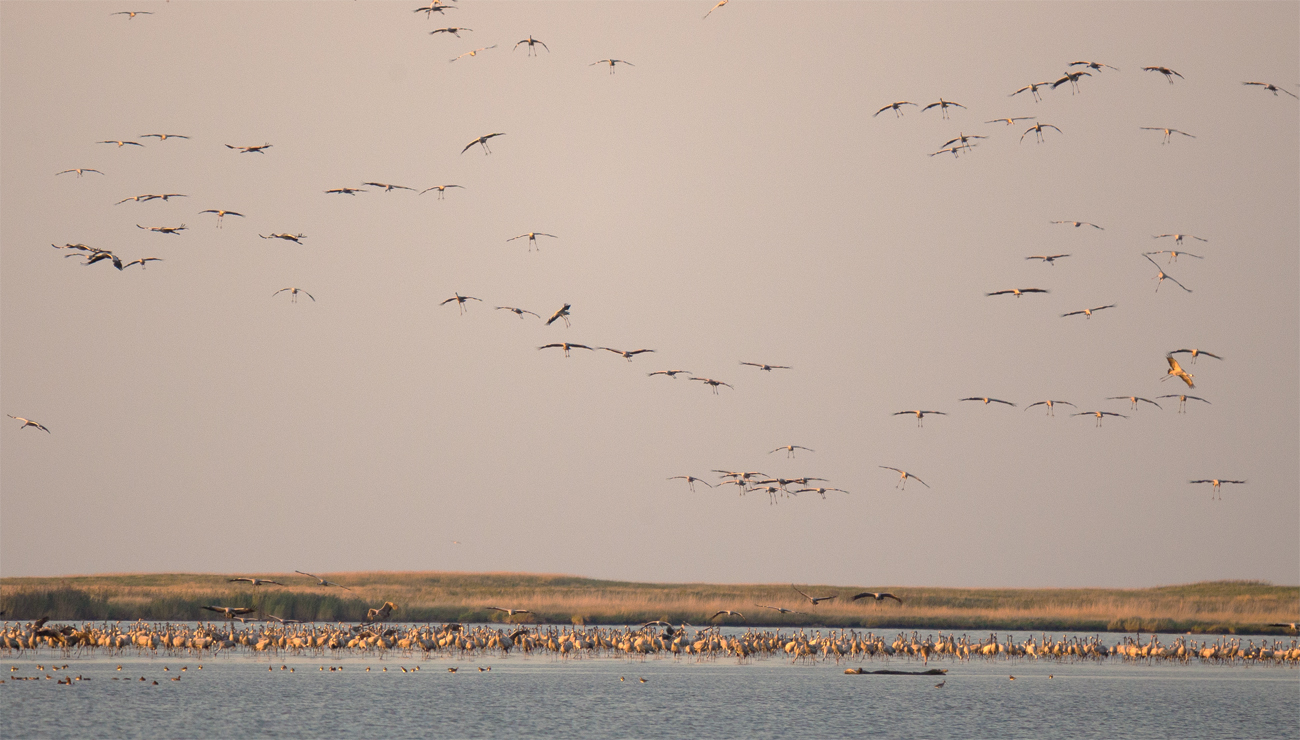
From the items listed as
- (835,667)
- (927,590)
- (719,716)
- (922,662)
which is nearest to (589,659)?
(835,667)

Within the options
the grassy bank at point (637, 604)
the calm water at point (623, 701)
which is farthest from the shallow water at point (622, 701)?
the grassy bank at point (637, 604)

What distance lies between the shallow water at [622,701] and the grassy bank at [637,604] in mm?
18251

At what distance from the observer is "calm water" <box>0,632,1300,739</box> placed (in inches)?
1503

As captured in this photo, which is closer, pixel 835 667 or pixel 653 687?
pixel 653 687

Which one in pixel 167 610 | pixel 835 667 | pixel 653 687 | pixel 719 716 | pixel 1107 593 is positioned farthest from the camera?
pixel 1107 593

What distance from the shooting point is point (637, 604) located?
8244 centimetres

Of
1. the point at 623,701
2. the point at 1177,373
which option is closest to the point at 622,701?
the point at 623,701

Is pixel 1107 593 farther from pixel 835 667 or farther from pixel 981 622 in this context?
pixel 835 667

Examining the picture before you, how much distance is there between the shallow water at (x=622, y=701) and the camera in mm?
38219

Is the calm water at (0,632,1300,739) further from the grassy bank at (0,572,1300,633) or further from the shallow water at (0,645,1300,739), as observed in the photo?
the grassy bank at (0,572,1300,633)

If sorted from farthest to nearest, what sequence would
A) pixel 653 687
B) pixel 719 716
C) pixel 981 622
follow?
1. pixel 981 622
2. pixel 653 687
3. pixel 719 716

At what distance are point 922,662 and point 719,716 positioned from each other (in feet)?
74.0

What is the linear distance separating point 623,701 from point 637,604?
38.2 meters

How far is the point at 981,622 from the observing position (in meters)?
82.6
